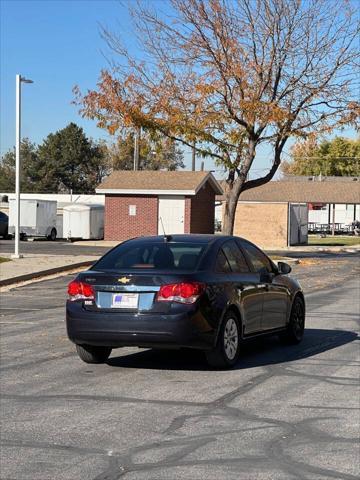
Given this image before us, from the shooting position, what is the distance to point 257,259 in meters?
10.5

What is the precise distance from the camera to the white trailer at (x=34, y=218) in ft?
140

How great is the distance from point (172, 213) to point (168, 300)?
108 feet

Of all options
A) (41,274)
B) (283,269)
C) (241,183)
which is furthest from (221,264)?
(241,183)

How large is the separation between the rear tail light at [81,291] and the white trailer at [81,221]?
3453cm

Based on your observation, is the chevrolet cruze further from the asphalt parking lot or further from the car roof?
the asphalt parking lot

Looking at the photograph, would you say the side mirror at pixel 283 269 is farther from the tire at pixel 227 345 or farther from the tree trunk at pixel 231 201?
the tree trunk at pixel 231 201

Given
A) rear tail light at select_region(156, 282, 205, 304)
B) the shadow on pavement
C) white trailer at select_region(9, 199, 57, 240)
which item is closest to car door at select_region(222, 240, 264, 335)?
the shadow on pavement

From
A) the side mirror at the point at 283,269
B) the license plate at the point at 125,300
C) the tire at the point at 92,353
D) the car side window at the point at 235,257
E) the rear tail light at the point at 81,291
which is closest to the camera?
the license plate at the point at 125,300

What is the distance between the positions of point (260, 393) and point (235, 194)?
74.0 feet

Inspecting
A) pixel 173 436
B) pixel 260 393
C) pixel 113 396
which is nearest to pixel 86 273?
pixel 113 396

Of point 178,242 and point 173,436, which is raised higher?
point 178,242

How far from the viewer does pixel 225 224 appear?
30.8 m

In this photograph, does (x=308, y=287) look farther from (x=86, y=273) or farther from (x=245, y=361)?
(x=86, y=273)

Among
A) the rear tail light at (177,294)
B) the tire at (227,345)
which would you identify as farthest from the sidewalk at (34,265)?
the rear tail light at (177,294)
